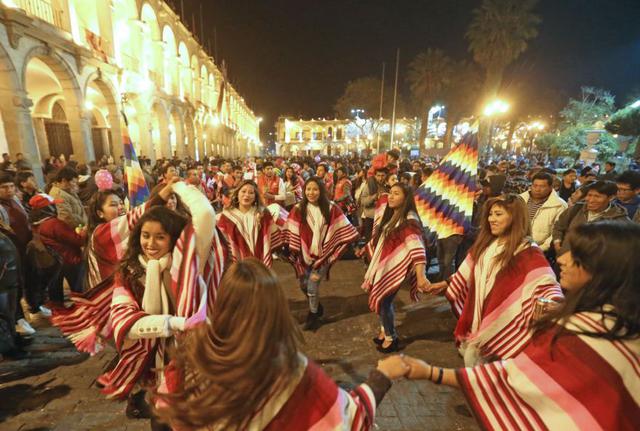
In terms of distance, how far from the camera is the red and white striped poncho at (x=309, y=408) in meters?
1.27

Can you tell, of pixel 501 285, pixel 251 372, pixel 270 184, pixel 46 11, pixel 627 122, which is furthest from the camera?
pixel 627 122

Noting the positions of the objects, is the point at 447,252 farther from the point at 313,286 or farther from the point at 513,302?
the point at 513,302

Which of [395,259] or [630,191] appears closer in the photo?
[395,259]

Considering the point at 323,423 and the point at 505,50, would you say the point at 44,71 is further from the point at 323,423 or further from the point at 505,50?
the point at 505,50

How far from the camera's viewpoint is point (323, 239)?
4.61 m

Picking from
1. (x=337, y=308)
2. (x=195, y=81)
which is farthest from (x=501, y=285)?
(x=195, y=81)

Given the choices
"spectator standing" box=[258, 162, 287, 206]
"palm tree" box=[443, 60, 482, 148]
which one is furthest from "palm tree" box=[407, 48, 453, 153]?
"spectator standing" box=[258, 162, 287, 206]

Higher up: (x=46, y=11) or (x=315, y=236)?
(x=46, y=11)

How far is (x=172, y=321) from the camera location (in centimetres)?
207

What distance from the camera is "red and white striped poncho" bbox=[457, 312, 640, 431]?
4.39 ft

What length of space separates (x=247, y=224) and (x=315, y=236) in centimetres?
97

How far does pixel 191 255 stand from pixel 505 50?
112 feet

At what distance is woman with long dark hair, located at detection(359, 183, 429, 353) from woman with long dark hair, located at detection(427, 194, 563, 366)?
67 cm

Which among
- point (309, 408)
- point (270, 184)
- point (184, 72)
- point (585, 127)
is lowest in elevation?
point (309, 408)
